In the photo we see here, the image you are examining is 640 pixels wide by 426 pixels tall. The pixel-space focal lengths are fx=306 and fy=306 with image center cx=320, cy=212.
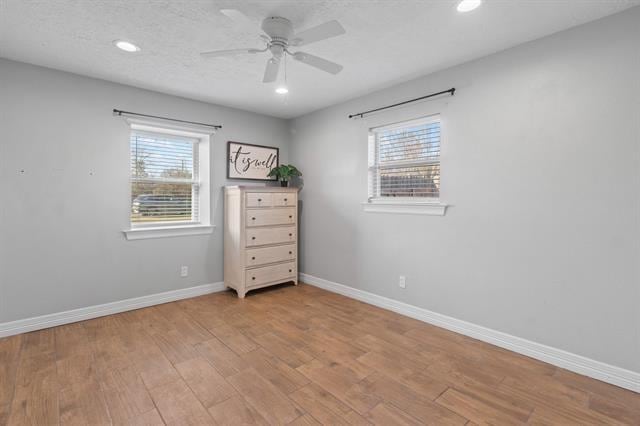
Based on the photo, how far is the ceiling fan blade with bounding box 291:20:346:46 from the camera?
1.74m

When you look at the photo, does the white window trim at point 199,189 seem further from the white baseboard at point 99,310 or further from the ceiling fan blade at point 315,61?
the ceiling fan blade at point 315,61

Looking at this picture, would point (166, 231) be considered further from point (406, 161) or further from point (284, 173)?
point (406, 161)

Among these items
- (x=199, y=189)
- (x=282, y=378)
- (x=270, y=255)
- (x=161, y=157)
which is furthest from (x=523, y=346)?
(x=161, y=157)

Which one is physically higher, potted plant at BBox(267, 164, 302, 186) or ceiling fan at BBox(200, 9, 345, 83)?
ceiling fan at BBox(200, 9, 345, 83)

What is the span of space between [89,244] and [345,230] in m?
2.78

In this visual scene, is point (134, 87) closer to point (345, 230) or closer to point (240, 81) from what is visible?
point (240, 81)

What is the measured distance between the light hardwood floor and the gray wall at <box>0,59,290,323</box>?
43 cm

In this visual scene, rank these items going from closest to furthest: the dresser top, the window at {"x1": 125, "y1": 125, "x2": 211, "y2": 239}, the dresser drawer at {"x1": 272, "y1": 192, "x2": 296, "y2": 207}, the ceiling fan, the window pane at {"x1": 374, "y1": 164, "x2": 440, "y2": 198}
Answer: the ceiling fan
the window pane at {"x1": 374, "y1": 164, "x2": 440, "y2": 198}
the window at {"x1": 125, "y1": 125, "x2": 211, "y2": 239}
the dresser top
the dresser drawer at {"x1": 272, "y1": 192, "x2": 296, "y2": 207}

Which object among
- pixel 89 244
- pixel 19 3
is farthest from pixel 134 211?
pixel 19 3

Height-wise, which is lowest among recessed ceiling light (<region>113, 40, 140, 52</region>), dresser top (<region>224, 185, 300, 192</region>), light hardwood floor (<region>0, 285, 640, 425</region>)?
light hardwood floor (<region>0, 285, 640, 425</region>)

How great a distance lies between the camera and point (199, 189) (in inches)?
158

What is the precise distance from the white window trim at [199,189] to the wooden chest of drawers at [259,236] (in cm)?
26

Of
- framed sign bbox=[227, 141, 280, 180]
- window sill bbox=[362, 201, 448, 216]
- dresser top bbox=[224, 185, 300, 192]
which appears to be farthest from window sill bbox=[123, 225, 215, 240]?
window sill bbox=[362, 201, 448, 216]

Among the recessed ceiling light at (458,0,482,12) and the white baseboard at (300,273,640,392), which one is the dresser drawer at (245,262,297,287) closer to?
the white baseboard at (300,273,640,392)
